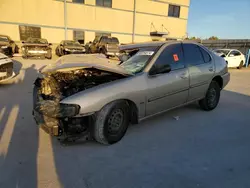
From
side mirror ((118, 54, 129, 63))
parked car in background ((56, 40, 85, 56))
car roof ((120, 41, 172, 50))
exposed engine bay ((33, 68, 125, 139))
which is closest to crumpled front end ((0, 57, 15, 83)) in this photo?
exposed engine bay ((33, 68, 125, 139))

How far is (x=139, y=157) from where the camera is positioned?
3.06 metres

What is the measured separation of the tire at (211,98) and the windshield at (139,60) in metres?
1.96

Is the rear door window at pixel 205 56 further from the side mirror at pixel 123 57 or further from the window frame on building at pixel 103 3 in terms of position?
the window frame on building at pixel 103 3

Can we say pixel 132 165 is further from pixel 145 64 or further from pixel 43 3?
pixel 43 3

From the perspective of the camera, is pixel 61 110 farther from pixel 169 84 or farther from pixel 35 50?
pixel 35 50

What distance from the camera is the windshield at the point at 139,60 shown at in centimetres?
383

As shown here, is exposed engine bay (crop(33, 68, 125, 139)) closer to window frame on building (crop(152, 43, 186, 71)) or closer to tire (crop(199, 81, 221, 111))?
window frame on building (crop(152, 43, 186, 71))

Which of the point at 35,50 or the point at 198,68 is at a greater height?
the point at 198,68

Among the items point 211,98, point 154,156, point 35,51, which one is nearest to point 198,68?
point 211,98

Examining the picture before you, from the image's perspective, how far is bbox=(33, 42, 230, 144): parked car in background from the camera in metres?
3.03

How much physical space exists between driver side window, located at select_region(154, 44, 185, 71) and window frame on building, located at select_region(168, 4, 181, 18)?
27.3 metres

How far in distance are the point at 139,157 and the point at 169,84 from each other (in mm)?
1556

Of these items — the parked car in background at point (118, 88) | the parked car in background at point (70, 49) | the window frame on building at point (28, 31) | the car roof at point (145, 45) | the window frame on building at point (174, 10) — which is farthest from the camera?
the window frame on building at point (174, 10)

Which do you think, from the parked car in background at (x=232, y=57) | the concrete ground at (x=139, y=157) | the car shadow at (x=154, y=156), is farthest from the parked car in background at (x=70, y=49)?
the car shadow at (x=154, y=156)
